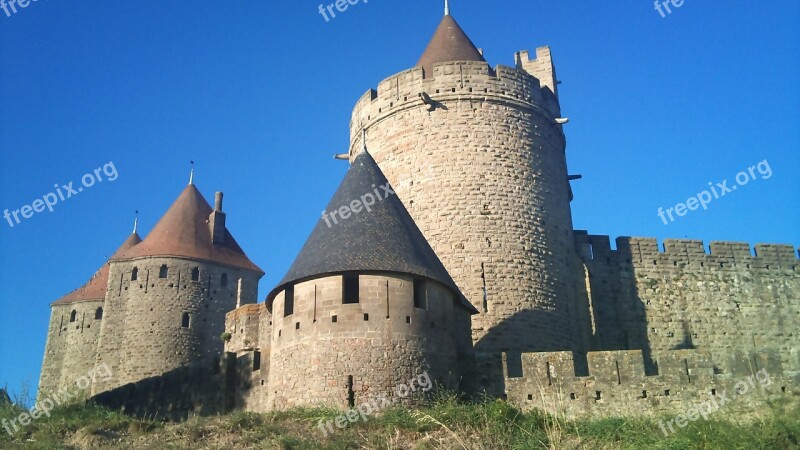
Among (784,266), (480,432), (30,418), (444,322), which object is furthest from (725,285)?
(30,418)

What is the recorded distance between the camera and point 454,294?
15.5 m

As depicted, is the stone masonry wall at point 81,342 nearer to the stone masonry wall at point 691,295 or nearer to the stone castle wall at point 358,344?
the stone castle wall at point 358,344

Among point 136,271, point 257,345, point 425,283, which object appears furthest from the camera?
point 136,271

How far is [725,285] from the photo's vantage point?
22469 millimetres

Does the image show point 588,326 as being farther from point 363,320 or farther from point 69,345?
point 69,345

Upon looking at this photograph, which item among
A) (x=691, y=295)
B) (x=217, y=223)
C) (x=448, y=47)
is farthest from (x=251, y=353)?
(x=217, y=223)

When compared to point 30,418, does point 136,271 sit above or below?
above

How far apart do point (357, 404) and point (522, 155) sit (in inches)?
346

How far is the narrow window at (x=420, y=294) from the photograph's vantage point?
1455 cm

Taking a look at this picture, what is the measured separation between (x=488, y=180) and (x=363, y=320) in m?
6.52

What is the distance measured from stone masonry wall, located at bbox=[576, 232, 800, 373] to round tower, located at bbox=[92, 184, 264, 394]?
12.5 meters

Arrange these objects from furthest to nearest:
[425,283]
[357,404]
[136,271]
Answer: [136,271]
[425,283]
[357,404]

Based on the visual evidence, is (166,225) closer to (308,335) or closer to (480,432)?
(308,335)

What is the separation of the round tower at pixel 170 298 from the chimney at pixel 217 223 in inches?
1.7
